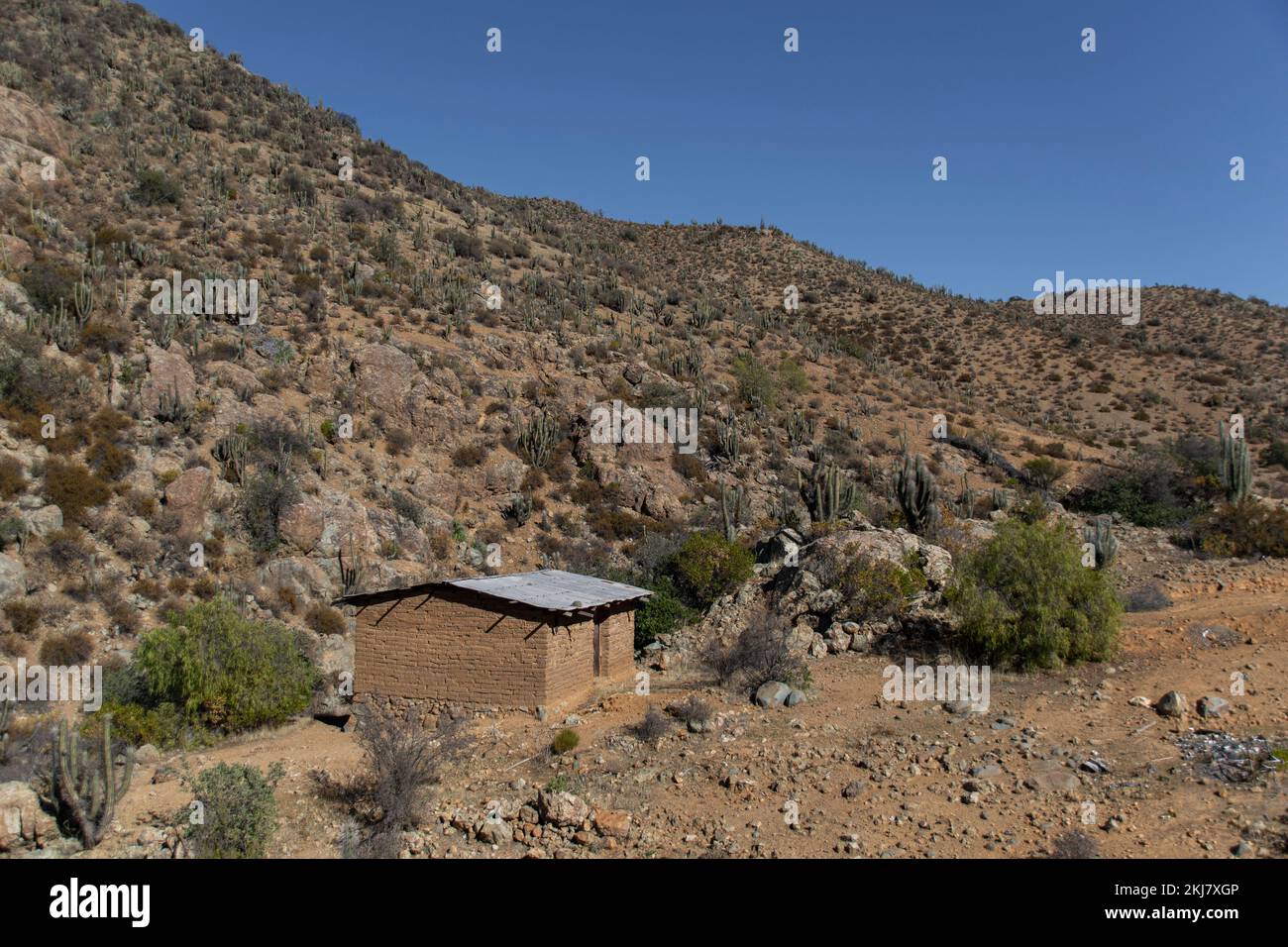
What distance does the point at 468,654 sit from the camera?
14703 millimetres

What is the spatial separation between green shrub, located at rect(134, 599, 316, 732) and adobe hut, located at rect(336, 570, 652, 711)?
149 cm

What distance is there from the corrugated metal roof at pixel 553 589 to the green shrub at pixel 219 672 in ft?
11.7

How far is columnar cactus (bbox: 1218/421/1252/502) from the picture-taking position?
84.5ft

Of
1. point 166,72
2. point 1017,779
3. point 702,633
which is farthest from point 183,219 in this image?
point 1017,779

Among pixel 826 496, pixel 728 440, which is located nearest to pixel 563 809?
pixel 826 496

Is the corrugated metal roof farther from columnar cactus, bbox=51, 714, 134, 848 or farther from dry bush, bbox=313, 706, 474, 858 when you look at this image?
columnar cactus, bbox=51, 714, 134, 848

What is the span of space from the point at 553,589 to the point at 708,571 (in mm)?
6734

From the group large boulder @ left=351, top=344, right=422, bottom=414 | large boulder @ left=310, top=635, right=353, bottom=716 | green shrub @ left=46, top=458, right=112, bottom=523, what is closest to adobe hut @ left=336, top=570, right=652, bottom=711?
large boulder @ left=310, top=635, right=353, bottom=716

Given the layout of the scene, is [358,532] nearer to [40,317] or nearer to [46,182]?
[40,317]

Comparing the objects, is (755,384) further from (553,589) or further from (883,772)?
(883,772)

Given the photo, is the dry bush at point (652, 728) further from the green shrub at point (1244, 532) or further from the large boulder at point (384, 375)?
the large boulder at point (384, 375)

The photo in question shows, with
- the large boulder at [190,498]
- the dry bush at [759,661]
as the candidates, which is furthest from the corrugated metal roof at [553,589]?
the large boulder at [190,498]

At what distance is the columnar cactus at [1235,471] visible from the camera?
84.5 feet

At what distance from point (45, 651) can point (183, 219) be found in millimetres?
21696
